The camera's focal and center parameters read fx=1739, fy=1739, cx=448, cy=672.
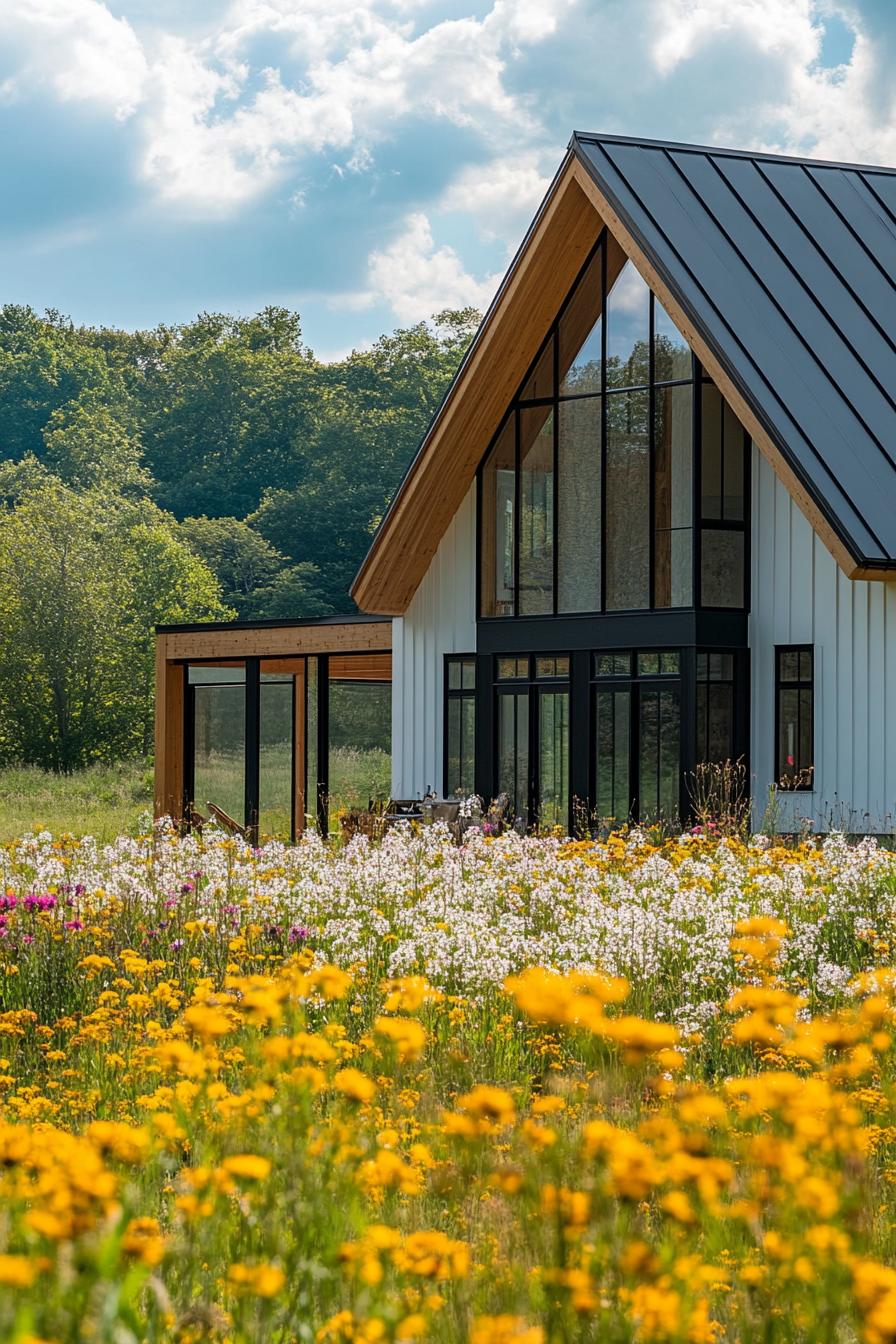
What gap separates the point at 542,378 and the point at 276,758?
23.4 feet

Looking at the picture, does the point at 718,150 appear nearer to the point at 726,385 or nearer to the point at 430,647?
the point at 726,385

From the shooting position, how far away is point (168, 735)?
25.3 m

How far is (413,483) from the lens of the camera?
20516 mm

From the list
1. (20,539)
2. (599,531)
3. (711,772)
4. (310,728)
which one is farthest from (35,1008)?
(20,539)

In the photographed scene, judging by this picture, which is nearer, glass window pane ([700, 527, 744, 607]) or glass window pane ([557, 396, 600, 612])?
glass window pane ([700, 527, 744, 607])

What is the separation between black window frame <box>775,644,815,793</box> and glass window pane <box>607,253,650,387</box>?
3.34 metres

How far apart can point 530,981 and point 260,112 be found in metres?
59.4

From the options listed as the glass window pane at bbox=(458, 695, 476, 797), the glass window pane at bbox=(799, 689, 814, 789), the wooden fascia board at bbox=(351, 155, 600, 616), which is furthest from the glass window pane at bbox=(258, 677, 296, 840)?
the glass window pane at bbox=(799, 689, 814, 789)

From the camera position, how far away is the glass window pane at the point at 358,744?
24.3 m

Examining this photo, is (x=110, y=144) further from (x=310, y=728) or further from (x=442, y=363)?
(x=442, y=363)

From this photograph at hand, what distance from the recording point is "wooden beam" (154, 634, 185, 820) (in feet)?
82.2

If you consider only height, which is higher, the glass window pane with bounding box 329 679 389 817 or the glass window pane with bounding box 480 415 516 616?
the glass window pane with bounding box 480 415 516 616

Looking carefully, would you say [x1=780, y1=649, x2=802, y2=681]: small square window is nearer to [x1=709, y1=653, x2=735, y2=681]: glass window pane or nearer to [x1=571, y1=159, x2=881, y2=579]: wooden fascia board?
[x1=709, y1=653, x2=735, y2=681]: glass window pane

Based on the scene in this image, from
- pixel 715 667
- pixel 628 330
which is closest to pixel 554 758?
pixel 715 667
